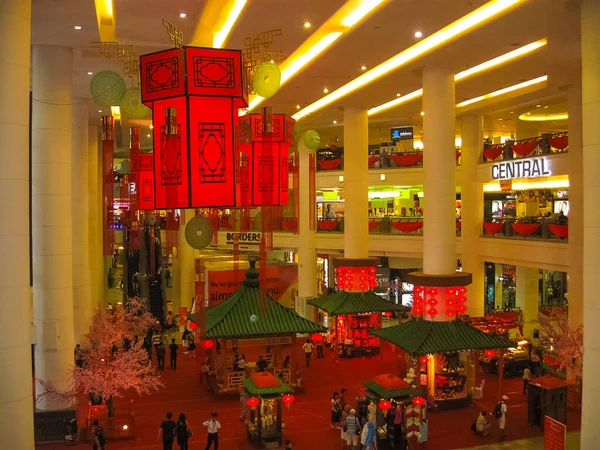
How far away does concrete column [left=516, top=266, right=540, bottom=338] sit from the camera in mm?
23938

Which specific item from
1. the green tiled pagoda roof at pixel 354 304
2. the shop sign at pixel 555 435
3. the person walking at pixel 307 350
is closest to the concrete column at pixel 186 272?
the green tiled pagoda roof at pixel 354 304

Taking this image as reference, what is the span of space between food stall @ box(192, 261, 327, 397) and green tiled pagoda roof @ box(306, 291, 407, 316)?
3.28 metres

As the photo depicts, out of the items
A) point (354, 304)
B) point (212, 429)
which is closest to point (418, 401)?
point (212, 429)

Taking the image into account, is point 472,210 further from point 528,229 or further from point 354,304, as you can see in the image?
point 354,304

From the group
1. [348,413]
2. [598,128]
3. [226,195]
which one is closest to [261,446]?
[348,413]

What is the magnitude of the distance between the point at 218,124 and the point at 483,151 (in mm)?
16485

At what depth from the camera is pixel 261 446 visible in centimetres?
1251

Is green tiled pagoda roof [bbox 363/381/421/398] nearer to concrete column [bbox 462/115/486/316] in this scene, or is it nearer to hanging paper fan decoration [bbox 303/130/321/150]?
hanging paper fan decoration [bbox 303/130/321/150]

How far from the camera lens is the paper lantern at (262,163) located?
884 cm

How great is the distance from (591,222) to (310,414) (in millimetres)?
7931

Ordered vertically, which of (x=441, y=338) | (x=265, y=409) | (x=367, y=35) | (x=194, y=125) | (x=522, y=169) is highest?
(x=367, y=35)

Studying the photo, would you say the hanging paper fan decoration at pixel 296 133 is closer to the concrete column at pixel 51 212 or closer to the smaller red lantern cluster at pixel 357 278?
the concrete column at pixel 51 212

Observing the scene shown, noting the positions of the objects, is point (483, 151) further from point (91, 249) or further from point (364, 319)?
point (91, 249)

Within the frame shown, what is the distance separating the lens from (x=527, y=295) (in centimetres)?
2408
